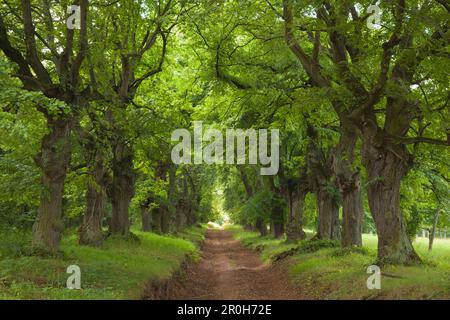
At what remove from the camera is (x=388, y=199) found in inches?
523

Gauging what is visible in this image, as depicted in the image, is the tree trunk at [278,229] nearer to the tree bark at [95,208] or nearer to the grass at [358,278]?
the grass at [358,278]

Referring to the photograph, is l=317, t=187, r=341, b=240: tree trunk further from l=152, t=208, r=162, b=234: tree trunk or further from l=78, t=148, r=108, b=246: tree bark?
l=152, t=208, r=162, b=234: tree trunk

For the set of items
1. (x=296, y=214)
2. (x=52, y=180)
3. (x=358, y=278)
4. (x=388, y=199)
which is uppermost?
(x=52, y=180)

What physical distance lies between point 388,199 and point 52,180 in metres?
10.1

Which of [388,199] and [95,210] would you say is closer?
[388,199]

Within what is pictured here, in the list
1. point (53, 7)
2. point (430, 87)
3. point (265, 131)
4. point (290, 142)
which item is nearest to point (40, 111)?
point (53, 7)

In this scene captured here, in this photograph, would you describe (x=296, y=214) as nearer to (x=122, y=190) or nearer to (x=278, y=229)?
(x=278, y=229)

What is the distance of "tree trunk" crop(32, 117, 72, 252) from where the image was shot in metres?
13.4

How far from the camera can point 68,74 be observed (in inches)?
534

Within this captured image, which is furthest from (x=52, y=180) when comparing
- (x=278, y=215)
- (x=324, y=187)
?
(x=278, y=215)

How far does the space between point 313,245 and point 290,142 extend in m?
5.44

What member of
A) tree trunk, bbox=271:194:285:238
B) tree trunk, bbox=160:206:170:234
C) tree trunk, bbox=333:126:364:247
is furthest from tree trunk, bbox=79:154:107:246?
tree trunk, bbox=160:206:170:234

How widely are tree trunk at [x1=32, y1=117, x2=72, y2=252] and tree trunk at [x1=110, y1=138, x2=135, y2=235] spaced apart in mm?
8577
